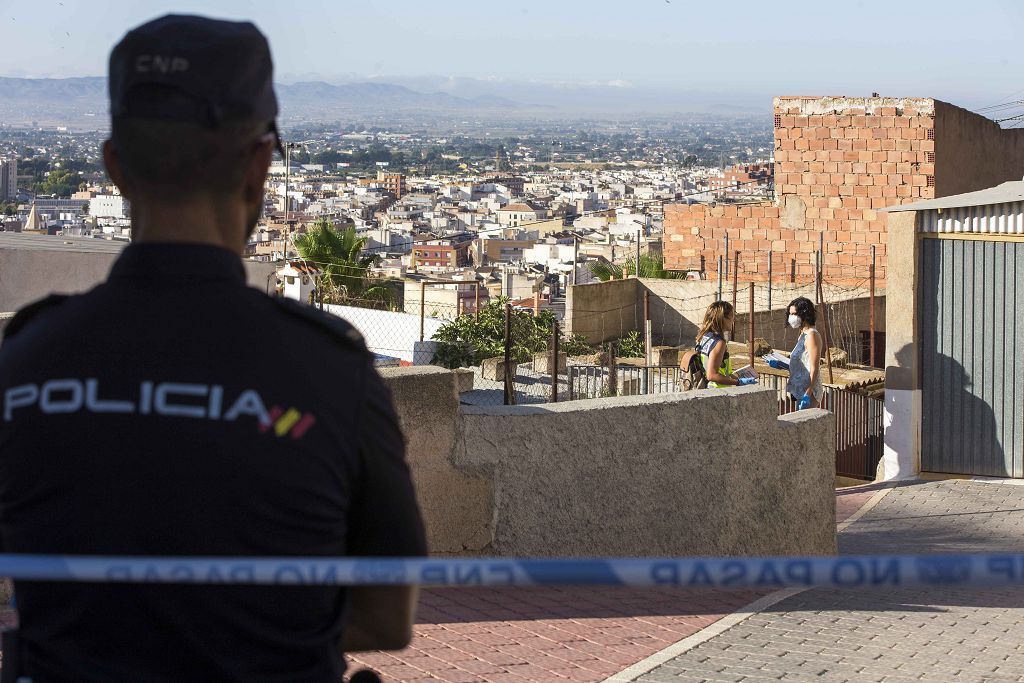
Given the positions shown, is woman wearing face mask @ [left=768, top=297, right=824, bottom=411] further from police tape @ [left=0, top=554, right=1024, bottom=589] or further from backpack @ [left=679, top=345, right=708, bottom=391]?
police tape @ [left=0, top=554, right=1024, bottom=589]

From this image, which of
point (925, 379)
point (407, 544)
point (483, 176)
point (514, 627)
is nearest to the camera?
point (407, 544)

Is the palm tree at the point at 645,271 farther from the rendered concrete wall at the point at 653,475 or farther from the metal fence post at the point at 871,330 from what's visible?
the rendered concrete wall at the point at 653,475

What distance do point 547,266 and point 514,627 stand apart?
2683 inches

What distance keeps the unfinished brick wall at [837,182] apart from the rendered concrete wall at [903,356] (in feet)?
34.4

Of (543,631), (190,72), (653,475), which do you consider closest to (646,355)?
(653,475)

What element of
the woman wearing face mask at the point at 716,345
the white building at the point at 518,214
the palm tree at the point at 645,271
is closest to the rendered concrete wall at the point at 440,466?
the woman wearing face mask at the point at 716,345

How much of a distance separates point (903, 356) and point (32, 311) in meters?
11.0

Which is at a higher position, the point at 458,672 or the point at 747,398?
the point at 747,398

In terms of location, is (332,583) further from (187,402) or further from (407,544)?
(187,402)

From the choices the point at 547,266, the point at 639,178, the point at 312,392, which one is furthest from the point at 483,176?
the point at 312,392

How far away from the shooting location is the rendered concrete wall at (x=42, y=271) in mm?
20297

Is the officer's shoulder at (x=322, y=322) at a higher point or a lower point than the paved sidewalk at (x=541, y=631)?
higher

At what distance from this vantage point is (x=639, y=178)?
7170 inches

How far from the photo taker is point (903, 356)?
1215cm
